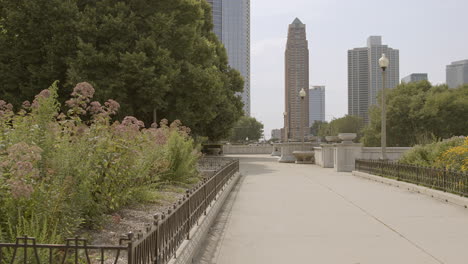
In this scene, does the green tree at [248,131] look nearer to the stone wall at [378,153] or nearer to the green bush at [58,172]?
the stone wall at [378,153]

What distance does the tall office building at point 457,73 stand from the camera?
173m

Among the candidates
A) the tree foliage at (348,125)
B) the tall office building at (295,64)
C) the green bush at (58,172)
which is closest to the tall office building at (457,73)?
the tall office building at (295,64)

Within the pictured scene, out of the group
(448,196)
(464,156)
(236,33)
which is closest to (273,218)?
(448,196)

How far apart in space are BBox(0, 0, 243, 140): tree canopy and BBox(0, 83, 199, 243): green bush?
1383 centimetres

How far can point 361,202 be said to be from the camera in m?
11.2

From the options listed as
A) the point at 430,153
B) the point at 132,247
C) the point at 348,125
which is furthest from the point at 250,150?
the point at 132,247

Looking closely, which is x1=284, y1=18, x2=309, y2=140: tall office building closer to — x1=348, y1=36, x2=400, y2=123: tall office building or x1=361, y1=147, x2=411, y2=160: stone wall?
x1=348, y1=36, x2=400, y2=123: tall office building

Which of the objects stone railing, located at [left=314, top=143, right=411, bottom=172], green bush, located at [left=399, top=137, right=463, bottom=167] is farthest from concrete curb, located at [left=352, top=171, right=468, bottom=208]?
stone railing, located at [left=314, top=143, right=411, bottom=172]

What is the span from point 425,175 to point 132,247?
1210 centimetres

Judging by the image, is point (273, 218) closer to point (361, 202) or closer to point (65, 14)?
point (361, 202)

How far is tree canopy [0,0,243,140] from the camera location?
21297 mm

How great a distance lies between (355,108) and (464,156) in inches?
4602

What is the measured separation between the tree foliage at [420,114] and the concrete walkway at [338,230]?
40718mm

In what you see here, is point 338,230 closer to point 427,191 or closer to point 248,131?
point 427,191
